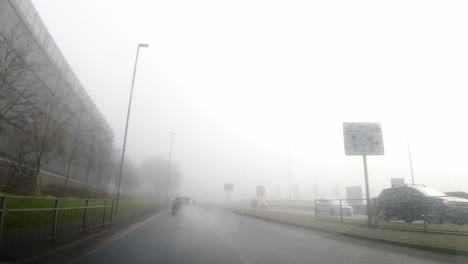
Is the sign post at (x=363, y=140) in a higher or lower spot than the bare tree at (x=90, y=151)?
lower

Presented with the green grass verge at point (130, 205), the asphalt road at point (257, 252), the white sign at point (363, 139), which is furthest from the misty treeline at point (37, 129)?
the white sign at point (363, 139)

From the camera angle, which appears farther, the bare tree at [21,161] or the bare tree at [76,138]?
the bare tree at [76,138]

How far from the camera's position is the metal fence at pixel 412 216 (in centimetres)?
1462

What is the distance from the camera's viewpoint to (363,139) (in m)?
20.8

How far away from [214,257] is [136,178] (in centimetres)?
7723

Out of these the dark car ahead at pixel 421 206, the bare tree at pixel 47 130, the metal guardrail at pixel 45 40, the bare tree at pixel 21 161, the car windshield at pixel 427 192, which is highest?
the metal guardrail at pixel 45 40

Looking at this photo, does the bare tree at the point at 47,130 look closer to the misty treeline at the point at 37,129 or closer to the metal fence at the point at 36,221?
the misty treeline at the point at 37,129

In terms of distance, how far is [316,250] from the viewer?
11.4 m

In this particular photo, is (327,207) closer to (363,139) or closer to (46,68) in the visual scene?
(363,139)

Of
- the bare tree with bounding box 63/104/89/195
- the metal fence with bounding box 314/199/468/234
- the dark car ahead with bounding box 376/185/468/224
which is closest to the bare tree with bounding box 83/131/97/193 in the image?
the bare tree with bounding box 63/104/89/195

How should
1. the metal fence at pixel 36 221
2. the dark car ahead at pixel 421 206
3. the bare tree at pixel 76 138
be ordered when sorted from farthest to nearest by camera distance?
the bare tree at pixel 76 138
the dark car ahead at pixel 421 206
the metal fence at pixel 36 221

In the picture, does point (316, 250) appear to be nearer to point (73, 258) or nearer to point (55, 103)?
point (73, 258)

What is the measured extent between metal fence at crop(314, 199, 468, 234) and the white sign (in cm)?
254

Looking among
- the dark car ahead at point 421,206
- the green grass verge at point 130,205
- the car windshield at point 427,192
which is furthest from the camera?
the green grass verge at point 130,205
